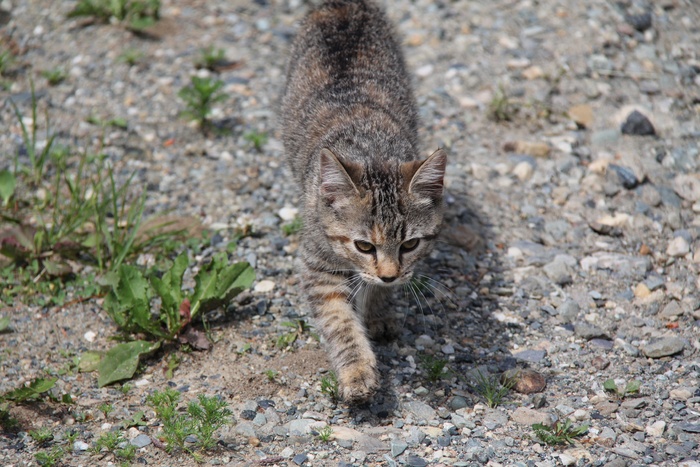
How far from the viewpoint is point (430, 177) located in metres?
4.83

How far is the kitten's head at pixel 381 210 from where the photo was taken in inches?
187

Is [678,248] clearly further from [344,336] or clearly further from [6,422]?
[6,422]

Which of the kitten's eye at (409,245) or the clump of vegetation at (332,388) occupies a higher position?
the kitten's eye at (409,245)

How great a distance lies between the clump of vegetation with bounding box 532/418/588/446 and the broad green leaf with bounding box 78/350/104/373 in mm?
2810

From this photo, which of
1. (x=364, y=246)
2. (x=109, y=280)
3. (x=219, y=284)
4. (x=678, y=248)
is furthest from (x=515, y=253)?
(x=109, y=280)

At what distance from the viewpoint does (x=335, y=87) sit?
19.9 feet

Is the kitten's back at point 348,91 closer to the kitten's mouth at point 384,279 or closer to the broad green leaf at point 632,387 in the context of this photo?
the kitten's mouth at point 384,279

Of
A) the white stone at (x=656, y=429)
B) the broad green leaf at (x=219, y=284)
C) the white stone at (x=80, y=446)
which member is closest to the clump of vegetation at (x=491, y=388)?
the white stone at (x=656, y=429)

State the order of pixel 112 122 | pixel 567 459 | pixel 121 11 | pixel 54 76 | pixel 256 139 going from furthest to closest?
pixel 121 11, pixel 54 76, pixel 112 122, pixel 256 139, pixel 567 459

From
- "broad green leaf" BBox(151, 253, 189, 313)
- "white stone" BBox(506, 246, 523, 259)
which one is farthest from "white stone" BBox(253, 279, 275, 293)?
"white stone" BBox(506, 246, 523, 259)

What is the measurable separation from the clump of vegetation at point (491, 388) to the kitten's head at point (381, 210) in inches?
33.2

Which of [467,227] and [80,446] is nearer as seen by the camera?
[80,446]

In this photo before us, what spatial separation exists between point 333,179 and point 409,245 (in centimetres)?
64

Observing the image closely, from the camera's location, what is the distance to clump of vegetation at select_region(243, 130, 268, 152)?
7.25 metres
